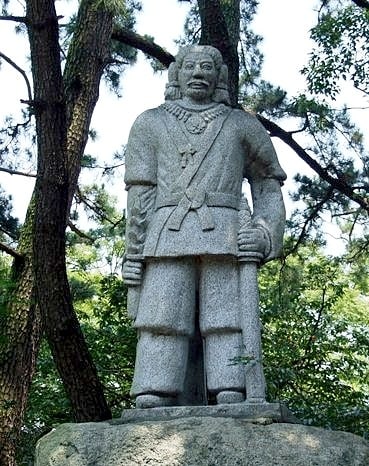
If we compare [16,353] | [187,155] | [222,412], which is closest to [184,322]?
[222,412]

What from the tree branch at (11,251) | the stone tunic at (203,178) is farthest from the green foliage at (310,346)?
the tree branch at (11,251)

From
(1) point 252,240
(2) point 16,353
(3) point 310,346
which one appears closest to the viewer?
(1) point 252,240

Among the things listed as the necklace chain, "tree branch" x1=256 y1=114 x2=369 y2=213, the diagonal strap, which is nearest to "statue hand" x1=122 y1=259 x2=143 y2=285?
the diagonal strap

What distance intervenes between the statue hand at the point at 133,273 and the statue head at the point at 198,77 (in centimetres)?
109

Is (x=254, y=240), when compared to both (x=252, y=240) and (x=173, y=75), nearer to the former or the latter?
(x=252, y=240)

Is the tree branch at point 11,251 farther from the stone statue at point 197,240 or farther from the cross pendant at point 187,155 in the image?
the cross pendant at point 187,155

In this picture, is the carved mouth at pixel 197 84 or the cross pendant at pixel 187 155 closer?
the cross pendant at pixel 187 155

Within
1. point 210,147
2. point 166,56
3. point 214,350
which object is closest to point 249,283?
point 214,350

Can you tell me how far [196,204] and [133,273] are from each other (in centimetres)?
54

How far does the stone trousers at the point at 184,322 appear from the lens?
4.97 m

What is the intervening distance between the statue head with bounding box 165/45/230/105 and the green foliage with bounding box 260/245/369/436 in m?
2.69

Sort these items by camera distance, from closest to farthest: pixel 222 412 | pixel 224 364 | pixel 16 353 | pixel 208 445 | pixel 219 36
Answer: pixel 208 445
pixel 222 412
pixel 224 364
pixel 16 353
pixel 219 36

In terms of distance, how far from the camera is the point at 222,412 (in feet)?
15.4

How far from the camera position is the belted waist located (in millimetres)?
5070
